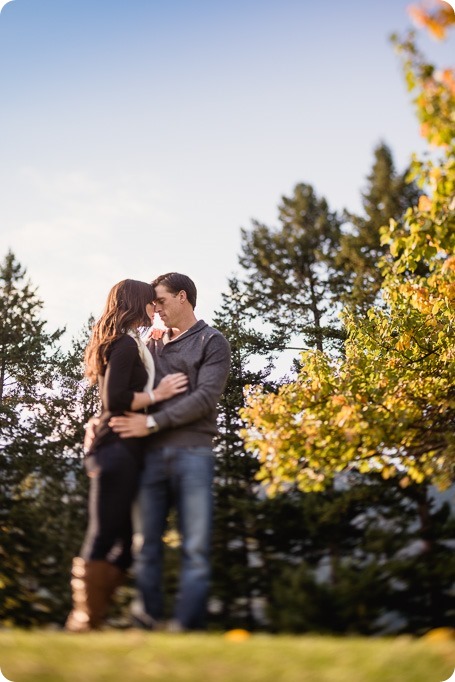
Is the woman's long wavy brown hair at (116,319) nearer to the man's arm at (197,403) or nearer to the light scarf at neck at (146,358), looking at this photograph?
the light scarf at neck at (146,358)

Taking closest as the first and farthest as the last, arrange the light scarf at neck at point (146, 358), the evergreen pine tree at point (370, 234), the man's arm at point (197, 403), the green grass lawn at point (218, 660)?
the green grass lawn at point (218, 660)
the man's arm at point (197, 403)
the light scarf at neck at point (146, 358)
the evergreen pine tree at point (370, 234)

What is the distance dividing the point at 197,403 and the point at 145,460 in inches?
19.9

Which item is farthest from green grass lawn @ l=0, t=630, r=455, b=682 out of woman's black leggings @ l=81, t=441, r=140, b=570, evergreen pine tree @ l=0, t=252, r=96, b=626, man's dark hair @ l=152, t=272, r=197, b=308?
man's dark hair @ l=152, t=272, r=197, b=308

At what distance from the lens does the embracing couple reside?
10.9 feet

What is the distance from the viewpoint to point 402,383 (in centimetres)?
732

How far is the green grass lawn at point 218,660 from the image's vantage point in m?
2.16

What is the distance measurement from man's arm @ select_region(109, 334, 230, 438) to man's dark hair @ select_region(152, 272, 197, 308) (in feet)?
1.95

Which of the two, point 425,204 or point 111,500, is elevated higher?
point 425,204

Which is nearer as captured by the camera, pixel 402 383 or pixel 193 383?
→ pixel 193 383

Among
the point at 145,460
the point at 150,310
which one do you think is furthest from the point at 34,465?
the point at 145,460

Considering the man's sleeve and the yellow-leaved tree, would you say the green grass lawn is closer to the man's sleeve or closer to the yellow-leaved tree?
the man's sleeve

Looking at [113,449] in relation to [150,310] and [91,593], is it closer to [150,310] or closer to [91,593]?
[91,593]

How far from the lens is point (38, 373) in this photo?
19.9 metres

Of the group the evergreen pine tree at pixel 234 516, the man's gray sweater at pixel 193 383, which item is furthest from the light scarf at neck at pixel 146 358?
the evergreen pine tree at pixel 234 516
